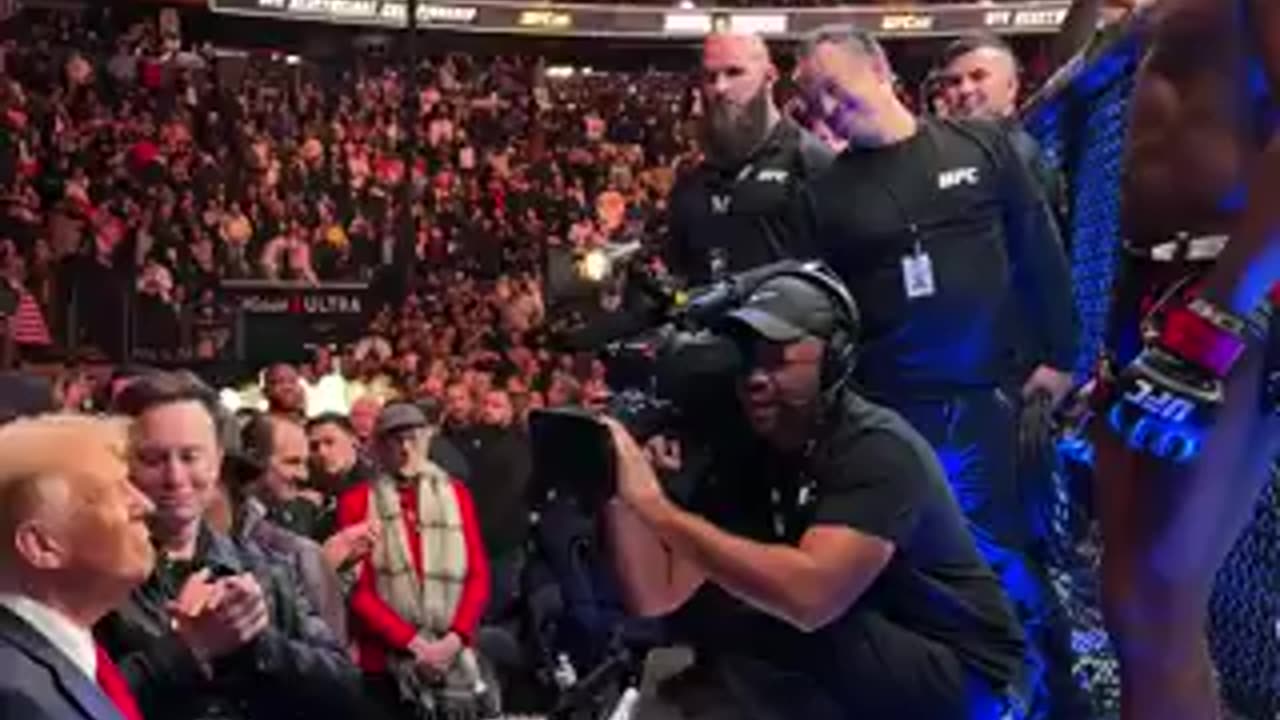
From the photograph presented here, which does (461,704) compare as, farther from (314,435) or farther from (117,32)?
(117,32)

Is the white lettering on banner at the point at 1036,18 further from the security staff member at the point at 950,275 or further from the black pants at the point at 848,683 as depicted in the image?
the black pants at the point at 848,683

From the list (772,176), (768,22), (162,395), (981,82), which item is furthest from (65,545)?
(768,22)

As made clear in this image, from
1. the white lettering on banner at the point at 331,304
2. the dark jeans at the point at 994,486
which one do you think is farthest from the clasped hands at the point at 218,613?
the white lettering on banner at the point at 331,304

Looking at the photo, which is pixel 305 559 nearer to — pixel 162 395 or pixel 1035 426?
pixel 162 395

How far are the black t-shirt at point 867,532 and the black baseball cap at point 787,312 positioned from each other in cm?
17

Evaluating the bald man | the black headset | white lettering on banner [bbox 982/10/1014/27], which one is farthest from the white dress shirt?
white lettering on banner [bbox 982/10/1014/27]

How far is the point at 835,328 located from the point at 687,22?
72.1 feet

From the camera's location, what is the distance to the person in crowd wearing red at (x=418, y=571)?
17.6 feet

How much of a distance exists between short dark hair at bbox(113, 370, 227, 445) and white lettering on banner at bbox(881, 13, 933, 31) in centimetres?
2131

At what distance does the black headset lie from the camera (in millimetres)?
2729

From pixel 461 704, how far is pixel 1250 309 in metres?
3.22

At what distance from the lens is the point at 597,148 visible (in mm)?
19891

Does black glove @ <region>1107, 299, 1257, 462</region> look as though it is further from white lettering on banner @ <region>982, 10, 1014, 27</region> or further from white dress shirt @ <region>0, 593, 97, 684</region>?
white lettering on banner @ <region>982, 10, 1014, 27</region>

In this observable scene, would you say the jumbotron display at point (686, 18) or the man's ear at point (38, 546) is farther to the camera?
the jumbotron display at point (686, 18)
